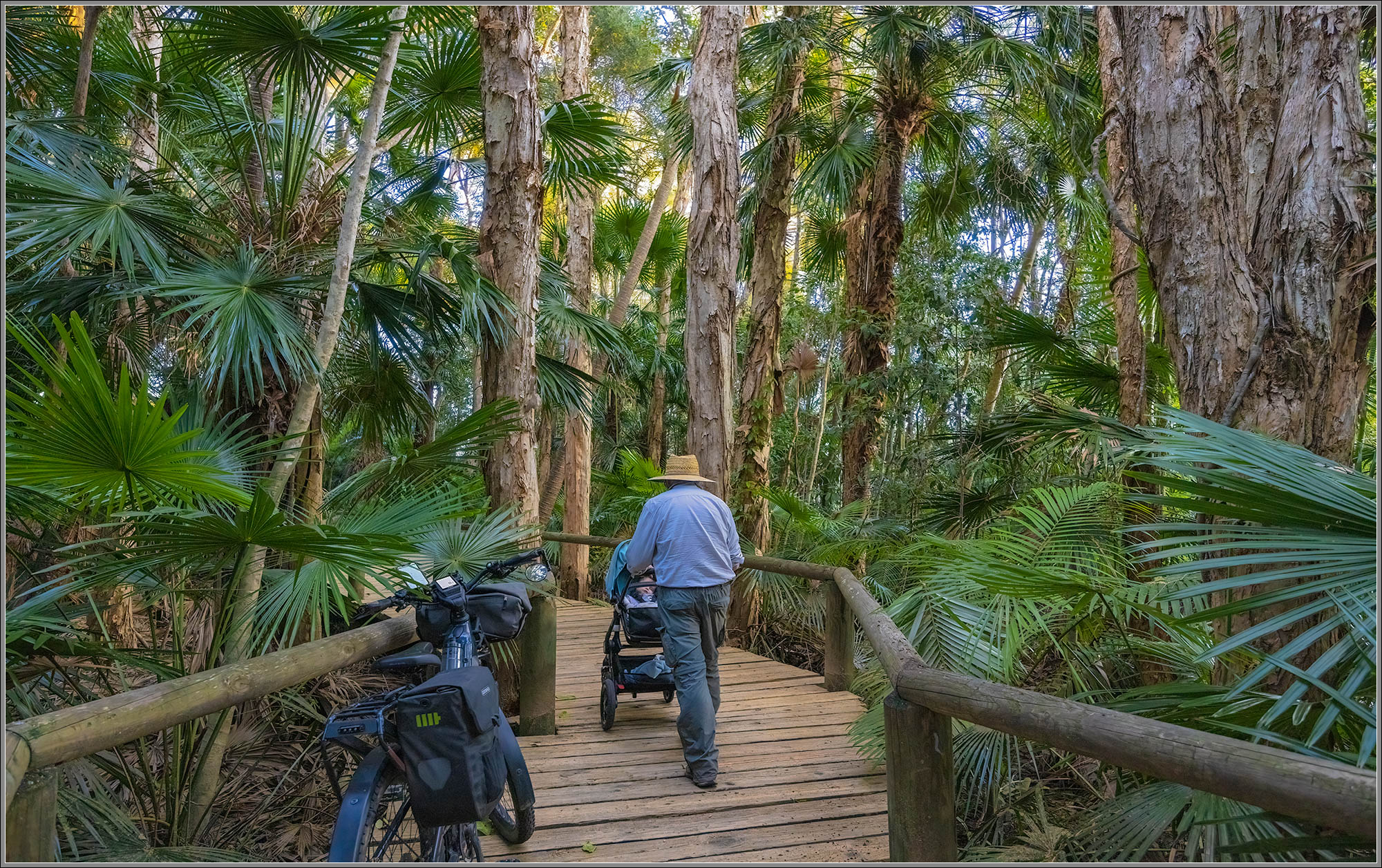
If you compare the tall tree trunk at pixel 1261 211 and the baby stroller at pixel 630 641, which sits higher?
the tall tree trunk at pixel 1261 211

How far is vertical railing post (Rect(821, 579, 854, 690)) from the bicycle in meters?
2.60

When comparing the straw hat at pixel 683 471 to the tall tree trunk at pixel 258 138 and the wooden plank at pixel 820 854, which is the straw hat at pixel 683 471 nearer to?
the wooden plank at pixel 820 854

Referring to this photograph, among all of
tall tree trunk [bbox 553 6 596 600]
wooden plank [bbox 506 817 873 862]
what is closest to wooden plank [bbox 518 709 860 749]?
wooden plank [bbox 506 817 873 862]

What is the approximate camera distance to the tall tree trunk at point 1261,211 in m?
2.77

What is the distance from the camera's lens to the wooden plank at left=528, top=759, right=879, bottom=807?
151 inches

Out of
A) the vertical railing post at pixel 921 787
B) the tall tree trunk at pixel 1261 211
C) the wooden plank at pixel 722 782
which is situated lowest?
the wooden plank at pixel 722 782

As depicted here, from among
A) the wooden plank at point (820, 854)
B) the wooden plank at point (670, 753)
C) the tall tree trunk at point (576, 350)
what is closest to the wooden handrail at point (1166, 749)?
the wooden plank at point (820, 854)

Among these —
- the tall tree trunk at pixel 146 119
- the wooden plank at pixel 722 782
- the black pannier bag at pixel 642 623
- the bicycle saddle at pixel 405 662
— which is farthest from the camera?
the tall tree trunk at pixel 146 119

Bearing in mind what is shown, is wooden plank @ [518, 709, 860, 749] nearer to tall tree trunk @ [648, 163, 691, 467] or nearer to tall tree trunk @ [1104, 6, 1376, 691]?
tall tree trunk @ [1104, 6, 1376, 691]

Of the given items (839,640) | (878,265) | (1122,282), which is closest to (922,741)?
(839,640)

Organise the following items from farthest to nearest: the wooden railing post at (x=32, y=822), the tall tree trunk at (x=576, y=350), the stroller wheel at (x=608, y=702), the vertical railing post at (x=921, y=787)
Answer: the tall tree trunk at (x=576, y=350), the stroller wheel at (x=608, y=702), the vertical railing post at (x=921, y=787), the wooden railing post at (x=32, y=822)

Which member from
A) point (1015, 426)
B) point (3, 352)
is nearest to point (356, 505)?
point (3, 352)

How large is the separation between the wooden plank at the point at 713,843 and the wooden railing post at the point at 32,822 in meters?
1.81

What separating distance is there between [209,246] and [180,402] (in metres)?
0.94
